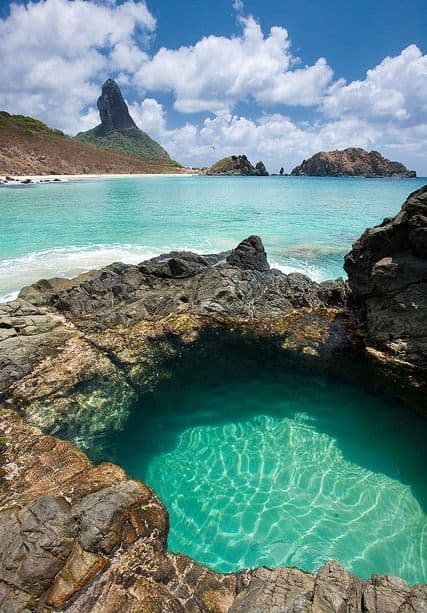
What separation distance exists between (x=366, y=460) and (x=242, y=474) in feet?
8.70

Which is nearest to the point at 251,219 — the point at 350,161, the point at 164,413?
the point at 164,413

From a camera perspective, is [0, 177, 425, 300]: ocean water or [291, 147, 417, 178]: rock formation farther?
[291, 147, 417, 178]: rock formation

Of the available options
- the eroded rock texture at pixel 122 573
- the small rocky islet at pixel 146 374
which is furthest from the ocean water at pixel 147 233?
the eroded rock texture at pixel 122 573

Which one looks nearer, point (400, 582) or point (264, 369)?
point (400, 582)

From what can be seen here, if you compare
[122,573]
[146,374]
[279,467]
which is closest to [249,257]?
[146,374]

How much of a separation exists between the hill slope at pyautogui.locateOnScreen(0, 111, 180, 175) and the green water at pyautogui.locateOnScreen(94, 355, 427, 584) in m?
94.7

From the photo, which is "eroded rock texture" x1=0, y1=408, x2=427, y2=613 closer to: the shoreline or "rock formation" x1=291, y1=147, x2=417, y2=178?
the shoreline

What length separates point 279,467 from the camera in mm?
7578

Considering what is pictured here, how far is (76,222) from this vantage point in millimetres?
32438

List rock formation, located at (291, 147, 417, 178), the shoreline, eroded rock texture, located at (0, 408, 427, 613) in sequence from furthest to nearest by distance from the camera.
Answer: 1. rock formation, located at (291, 147, 417, 178)
2. the shoreline
3. eroded rock texture, located at (0, 408, 427, 613)

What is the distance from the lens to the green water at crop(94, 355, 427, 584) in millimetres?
6277

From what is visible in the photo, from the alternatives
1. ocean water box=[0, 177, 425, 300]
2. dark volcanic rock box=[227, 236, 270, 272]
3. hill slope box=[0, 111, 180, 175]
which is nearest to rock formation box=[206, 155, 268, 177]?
hill slope box=[0, 111, 180, 175]

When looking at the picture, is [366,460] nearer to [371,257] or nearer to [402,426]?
[402,426]

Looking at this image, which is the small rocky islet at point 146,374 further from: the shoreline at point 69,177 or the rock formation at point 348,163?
the rock formation at point 348,163
